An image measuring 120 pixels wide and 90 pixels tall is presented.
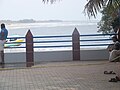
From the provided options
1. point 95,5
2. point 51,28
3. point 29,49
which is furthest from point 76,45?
point 51,28

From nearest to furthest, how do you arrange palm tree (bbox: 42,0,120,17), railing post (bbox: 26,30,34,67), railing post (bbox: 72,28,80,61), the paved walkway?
the paved walkway < palm tree (bbox: 42,0,120,17) < railing post (bbox: 26,30,34,67) < railing post (bbox: 72,28,80,61)

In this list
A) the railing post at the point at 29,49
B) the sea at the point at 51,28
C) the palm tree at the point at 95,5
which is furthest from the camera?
the sea at the point at 51,28

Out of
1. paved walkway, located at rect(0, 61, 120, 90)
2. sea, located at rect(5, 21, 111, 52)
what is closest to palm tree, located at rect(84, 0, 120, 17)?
paved walkway, located at rect(0, 61, 120, 90)

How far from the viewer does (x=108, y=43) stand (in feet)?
56.2

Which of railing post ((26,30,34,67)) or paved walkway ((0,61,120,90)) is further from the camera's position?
railing post ((26,30,34,67))

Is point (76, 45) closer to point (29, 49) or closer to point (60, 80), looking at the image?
point (29, 49)

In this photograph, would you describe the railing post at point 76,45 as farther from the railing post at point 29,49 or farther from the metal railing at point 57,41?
the railing post at point 29,49

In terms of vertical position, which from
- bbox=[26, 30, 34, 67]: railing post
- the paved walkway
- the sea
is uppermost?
the sea

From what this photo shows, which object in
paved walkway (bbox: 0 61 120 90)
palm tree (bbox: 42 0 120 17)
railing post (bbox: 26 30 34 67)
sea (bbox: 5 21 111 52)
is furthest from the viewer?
sea (bbox: 5 21 111 52)

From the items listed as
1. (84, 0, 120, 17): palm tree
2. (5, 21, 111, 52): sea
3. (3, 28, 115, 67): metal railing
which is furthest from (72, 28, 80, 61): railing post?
(84, 0, 120, 17): palm tree

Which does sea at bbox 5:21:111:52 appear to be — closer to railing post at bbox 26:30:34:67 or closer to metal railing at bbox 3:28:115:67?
metal railing at bbox 3:28:115:67

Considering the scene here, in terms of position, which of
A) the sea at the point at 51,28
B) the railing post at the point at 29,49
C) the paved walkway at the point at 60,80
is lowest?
the paved walkway at the point at 60,80

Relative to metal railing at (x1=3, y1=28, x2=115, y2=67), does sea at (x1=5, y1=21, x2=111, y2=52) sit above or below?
above

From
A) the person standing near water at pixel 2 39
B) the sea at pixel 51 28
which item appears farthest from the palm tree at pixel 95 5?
the sea at pixel 51 28
